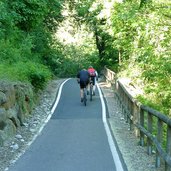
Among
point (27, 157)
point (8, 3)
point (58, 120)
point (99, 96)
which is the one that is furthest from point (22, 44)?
point (27, 157)

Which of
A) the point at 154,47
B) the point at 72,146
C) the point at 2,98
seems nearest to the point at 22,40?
the point at 154,47

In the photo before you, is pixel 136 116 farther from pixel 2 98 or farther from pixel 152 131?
pixel 2 98

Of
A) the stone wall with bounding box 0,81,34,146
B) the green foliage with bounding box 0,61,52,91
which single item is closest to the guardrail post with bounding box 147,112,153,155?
the stone wall with bounding box 0,81,34,146

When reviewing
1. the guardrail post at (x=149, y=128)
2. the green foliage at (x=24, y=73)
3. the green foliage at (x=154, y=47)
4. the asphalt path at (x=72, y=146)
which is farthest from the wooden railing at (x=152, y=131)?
the green foliage at (x=24, y=73)

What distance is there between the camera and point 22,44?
25234 millimetres

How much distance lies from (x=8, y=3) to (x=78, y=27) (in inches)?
1000

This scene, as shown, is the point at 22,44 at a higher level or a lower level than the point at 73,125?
higher

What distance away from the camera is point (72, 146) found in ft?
35.3

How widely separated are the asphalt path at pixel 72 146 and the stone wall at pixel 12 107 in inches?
35.5

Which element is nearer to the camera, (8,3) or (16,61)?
(16,61)

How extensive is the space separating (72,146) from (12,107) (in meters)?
3.18

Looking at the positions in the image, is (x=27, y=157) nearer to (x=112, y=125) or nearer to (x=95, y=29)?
(x=112, y=125)

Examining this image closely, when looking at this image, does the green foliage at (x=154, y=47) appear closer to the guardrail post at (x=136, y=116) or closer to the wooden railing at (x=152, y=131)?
the wooden railing at (x=152, y=131)

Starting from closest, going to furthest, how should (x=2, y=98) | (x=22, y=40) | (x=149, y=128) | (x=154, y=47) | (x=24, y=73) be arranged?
(x=149, y=128)
(x=2, y=98)
(x=154, y=47)
(x=24, y=73)
(x=22, y=40)
